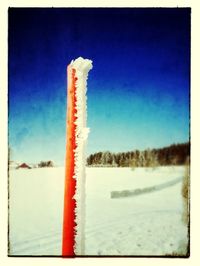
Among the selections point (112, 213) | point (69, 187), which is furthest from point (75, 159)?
point (112, 213)

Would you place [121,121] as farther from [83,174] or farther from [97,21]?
[97,21]

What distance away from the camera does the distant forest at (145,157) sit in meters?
1.63

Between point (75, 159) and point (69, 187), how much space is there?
5.2 inches

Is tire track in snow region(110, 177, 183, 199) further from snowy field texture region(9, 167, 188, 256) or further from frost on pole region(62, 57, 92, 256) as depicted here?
frost on pole region(62, 57, 92, 256)

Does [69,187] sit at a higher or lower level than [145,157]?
lower

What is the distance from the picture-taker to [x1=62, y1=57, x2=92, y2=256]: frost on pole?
1646 mm

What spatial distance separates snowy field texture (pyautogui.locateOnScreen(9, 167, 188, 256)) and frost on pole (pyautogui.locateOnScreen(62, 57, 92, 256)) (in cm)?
3

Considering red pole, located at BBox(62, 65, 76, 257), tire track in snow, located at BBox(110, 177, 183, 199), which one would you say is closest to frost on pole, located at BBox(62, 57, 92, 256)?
red pole, located at BBox(62, 65, 76, 257)

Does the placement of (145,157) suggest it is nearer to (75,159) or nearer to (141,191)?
(141,191)

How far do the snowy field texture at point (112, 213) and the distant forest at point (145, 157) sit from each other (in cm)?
3

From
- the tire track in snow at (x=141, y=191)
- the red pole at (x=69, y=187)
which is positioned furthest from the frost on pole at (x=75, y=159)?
the tire track in snow at (x=141, y=191)

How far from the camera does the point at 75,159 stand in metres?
1.65

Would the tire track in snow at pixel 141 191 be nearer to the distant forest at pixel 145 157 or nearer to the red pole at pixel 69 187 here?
the distant forest at pixel 145 157
